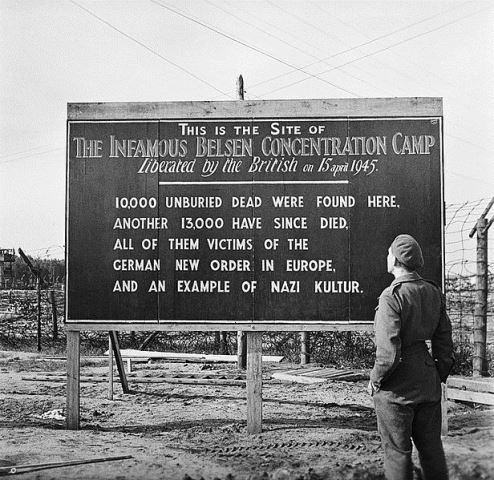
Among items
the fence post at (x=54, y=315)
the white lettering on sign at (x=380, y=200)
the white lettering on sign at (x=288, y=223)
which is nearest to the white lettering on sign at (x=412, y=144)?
the white lettering on sign at (x=380, y=200)

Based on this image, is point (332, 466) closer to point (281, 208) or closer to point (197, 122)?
point (281, 208)

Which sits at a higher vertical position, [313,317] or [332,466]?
[313,317]

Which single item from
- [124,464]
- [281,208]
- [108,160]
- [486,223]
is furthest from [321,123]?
[486,223]

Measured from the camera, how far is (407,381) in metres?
5.34

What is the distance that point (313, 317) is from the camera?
27.6 ft

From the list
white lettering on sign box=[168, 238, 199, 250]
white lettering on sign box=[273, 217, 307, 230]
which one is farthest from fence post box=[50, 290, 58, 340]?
white lettering on sign box=[273, 217, 307, 230]

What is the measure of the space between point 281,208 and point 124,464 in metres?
3.36

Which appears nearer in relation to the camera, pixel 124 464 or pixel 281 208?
pixel 124 464

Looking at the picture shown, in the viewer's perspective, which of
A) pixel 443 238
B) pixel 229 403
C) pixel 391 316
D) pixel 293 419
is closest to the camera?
pixel 391 316

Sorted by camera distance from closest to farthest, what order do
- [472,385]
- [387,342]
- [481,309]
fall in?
1. [387,342]
2. [472,385]
3. [481,309]

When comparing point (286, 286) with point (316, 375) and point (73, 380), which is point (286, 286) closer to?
point (73, 380)

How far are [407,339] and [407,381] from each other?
309 millimetres

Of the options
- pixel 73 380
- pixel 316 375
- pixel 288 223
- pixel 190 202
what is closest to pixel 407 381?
pixel 288 223

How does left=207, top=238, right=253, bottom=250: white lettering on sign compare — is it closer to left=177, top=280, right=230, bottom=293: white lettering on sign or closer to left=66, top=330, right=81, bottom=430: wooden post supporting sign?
left=177, top=280, right=230, bottom=293: white lettering on sign
